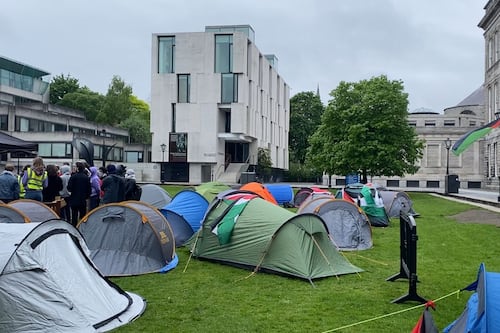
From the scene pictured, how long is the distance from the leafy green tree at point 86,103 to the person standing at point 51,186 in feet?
216

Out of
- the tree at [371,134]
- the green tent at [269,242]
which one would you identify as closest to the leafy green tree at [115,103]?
the tree at [371,134]

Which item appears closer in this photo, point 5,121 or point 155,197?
point 155,197

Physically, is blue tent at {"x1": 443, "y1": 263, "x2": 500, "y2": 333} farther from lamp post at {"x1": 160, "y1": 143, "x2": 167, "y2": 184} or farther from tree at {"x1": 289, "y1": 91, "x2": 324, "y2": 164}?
tree at {"x1": 289, "y1": 91, "x2": 324, "y2": 164}

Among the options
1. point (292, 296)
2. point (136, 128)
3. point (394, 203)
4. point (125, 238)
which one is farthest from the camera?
point (136, 128)

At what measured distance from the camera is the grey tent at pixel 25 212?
9.24m

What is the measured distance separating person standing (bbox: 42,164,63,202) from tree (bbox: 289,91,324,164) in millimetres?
65337

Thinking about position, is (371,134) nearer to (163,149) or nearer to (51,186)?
(163,149)

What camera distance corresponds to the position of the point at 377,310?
740cm

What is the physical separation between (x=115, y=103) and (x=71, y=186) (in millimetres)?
64964

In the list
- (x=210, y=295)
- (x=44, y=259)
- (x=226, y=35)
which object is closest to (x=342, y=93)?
(x=226, y=35)

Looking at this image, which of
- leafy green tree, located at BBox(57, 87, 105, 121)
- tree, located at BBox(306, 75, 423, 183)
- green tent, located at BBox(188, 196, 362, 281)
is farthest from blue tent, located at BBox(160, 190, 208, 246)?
leafy green tree, located at BBox(57, 87, 105, 121)

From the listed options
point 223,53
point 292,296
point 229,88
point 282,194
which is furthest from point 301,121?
point 292,296

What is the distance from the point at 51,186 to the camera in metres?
12.2

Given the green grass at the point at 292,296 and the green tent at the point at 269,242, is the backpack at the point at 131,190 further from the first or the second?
the green tent at the point at 269,242
